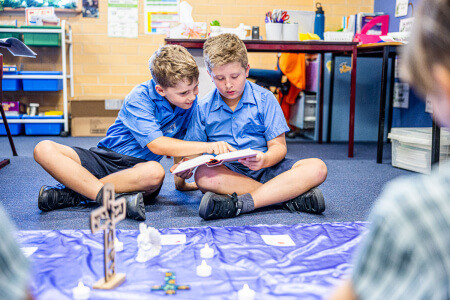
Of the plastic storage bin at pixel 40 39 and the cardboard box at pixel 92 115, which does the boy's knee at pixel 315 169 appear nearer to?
the cardboard box at pixel 92 115

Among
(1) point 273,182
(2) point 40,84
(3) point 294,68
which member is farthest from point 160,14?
(1) point 273,182

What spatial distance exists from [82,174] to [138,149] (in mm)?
236

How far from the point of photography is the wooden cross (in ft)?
2.62

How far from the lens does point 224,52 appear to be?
1571 mm

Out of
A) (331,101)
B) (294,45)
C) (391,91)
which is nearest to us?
(294,45)

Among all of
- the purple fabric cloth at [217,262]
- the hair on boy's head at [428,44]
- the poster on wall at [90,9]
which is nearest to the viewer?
the hair on boy's head at [428,44]

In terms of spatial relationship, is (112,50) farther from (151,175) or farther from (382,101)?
(151,175)

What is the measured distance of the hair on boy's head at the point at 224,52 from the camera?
156 centimetres

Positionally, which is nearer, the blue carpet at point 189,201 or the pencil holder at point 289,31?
the blue carpet at point 189,201

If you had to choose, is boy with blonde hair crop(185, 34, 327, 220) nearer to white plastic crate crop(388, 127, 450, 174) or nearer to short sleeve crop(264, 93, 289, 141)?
short sleeve crop(264, 93, 289, 141)

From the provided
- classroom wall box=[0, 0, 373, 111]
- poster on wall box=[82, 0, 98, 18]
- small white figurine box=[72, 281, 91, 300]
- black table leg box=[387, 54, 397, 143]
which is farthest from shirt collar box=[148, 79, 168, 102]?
poster on wall box=[82, 0, 98, 18]

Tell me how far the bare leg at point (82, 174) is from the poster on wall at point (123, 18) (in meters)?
2.55

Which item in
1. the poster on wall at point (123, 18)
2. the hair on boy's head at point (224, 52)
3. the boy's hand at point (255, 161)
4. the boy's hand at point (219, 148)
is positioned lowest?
the boy's hand at point (255, 161)

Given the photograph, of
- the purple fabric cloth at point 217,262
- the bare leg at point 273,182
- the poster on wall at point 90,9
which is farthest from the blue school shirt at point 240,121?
the poster on wall at point 90,9
